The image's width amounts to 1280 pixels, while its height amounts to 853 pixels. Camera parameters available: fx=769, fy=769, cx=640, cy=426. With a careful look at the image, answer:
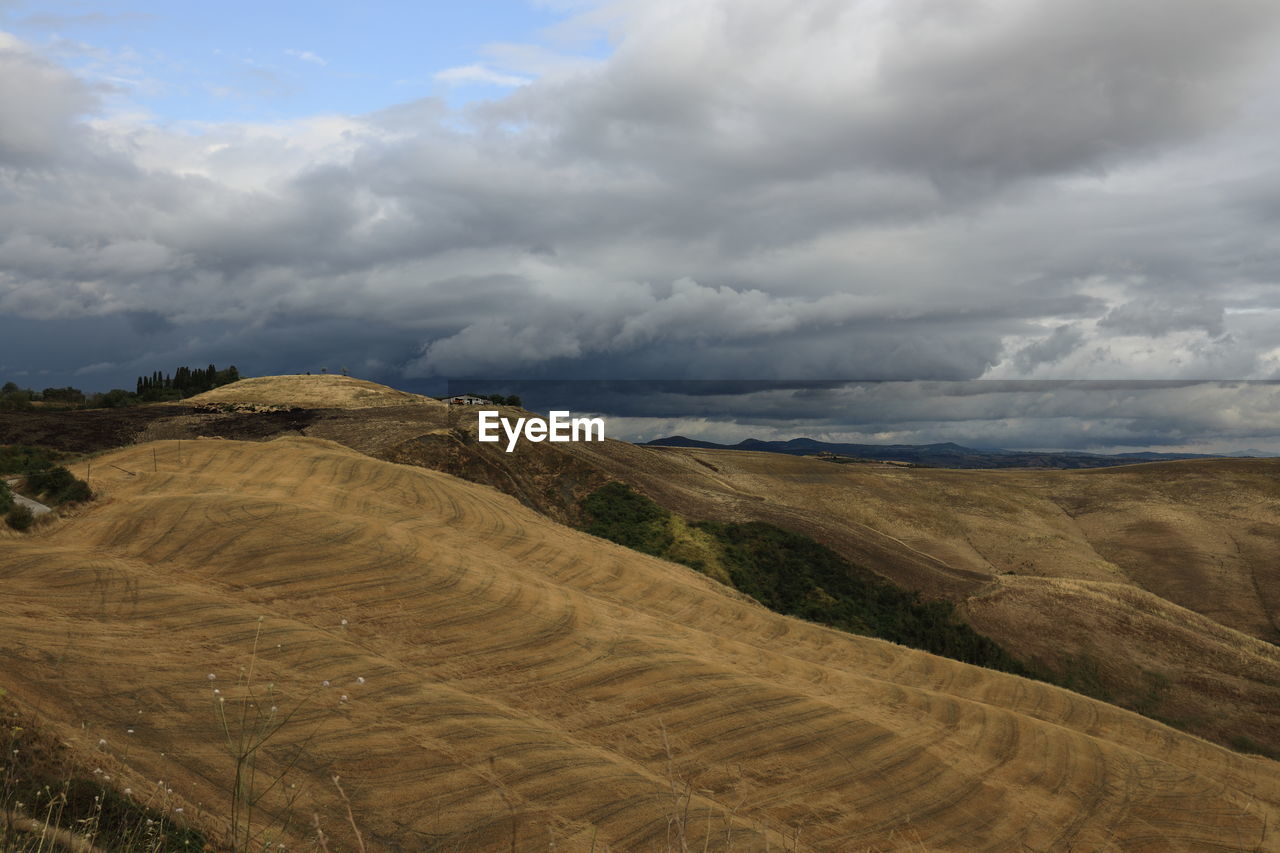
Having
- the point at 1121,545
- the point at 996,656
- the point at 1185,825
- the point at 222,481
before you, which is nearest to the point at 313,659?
the point at 222,481

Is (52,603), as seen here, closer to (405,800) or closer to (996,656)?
(405,800)

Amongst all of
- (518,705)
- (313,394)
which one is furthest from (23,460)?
(313,394)

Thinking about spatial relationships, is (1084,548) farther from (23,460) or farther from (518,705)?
(23,460)

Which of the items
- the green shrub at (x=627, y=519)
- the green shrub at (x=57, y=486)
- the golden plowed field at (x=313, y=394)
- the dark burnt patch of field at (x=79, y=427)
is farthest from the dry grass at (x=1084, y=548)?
the green shrub at (x=57, y=486)

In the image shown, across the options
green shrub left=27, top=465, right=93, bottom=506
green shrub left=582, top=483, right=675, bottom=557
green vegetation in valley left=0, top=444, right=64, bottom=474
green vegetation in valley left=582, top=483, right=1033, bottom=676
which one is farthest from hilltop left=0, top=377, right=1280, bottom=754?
green shrub left=27, top=465, right=93, bottom=506

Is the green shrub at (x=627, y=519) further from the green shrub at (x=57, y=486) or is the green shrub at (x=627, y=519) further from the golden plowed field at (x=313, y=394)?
the green shrub at (x=57, y=486)

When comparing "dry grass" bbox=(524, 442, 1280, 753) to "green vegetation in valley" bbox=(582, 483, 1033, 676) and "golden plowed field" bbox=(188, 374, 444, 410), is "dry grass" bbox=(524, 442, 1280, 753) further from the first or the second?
"golden plowed field" bbox=(188, 374, 444, 410)
